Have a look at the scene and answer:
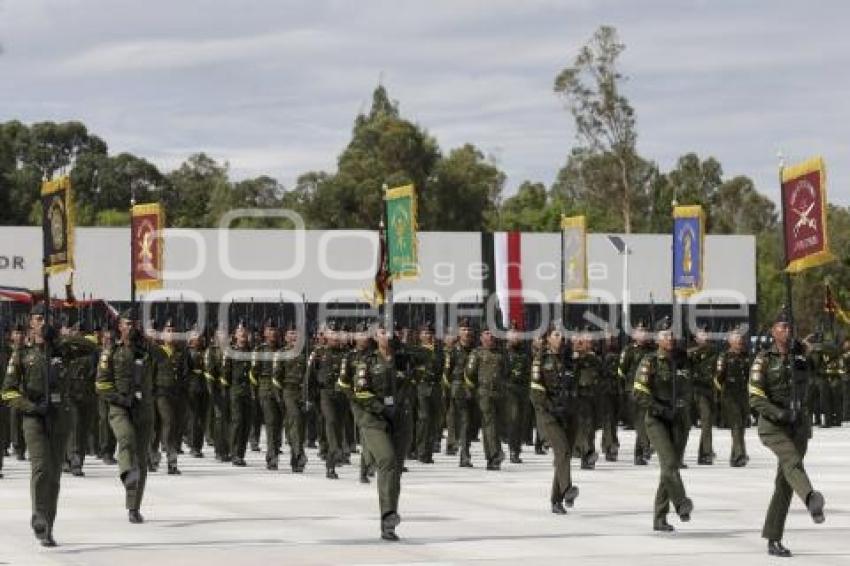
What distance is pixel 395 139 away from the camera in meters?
91.2

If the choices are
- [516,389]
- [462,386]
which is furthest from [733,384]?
[462,386]

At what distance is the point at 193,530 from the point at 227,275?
36.7 meters

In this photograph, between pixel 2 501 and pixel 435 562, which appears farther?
pixel 2 501

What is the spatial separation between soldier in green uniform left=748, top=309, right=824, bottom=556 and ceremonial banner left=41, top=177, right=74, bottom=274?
11065 millimetres

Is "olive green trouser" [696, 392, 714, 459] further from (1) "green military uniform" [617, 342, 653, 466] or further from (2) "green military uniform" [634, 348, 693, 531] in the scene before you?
(2) "green military uniform" [634, 348, 693, 531]

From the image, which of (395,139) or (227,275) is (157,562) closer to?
(227,275)

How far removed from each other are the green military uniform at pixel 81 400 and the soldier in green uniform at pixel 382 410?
324 inches

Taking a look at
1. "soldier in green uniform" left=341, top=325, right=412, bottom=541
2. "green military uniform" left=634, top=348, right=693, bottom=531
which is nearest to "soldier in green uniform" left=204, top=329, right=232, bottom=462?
"green military uniform" left=634, top=348, right=693, bottom=531

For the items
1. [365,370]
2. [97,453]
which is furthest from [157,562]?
[97,453]

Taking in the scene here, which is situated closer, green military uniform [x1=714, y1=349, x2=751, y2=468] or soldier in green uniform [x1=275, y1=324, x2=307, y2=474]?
soldier in green uniform [x1=275, y1=324, x2=307, y2=474]

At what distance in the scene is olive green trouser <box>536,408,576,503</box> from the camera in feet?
59.1

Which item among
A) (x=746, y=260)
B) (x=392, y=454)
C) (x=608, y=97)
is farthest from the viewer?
(x=608, y=97)

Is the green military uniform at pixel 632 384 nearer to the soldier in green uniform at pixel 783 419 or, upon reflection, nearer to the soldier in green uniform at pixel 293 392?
the soldier in green uniform at pixel 293 392

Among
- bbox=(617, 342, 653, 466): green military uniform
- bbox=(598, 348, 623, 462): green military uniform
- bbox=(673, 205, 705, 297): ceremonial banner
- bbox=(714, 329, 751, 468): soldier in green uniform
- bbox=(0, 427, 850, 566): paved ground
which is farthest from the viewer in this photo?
bbox=(673, 205, 705, 297): ceremonial banner
